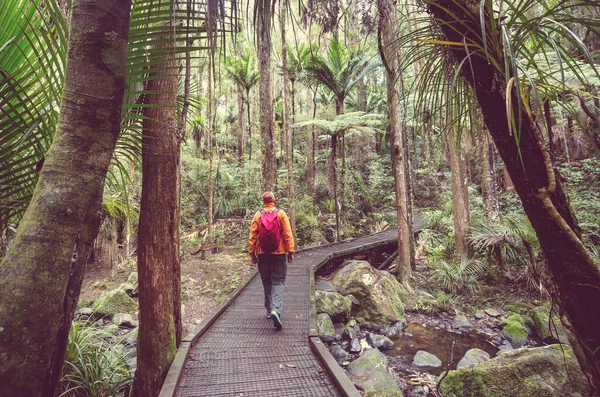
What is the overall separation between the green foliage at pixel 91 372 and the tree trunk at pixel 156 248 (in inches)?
12.8

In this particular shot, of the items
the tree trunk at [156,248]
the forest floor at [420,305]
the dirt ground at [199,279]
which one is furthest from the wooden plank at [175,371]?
the dirt ground at [199,279]

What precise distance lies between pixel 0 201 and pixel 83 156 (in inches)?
33.1

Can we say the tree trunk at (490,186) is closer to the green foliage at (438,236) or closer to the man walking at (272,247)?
the green foliage at (438,236)

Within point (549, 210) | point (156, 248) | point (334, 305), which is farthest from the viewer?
point (334, 305)

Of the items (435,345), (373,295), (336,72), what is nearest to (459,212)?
(373,295)

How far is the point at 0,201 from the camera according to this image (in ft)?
4.68

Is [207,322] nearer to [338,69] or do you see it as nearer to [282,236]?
Result: [282,236]

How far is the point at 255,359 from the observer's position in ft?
11.8

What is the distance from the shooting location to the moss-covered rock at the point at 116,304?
22.2 ft

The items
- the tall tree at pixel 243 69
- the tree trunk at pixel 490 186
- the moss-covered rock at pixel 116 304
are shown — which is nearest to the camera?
the moss-covered rock at pixel 116 304

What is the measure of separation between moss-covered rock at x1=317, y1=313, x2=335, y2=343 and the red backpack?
7.89 ft

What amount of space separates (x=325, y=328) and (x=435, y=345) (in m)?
2.22

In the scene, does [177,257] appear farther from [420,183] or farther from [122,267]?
[420,183]

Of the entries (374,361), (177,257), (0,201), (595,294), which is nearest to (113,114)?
(0,201)
